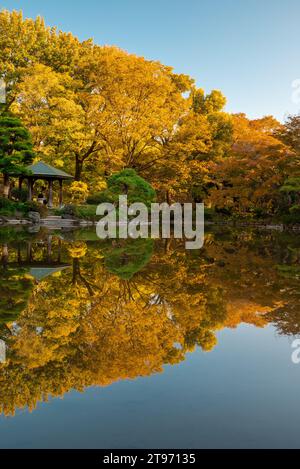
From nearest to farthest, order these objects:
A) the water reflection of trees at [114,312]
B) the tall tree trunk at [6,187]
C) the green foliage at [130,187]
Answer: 1. the water reflection of trees at [114,312]
2. the green foliage at [130,187]
3. the tall tree trunk at [6,187]

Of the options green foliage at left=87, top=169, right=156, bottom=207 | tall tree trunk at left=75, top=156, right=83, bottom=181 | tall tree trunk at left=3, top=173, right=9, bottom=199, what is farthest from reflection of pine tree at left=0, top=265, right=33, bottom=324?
tall tree trunk at left=75, top=156, right=83, bottom=181

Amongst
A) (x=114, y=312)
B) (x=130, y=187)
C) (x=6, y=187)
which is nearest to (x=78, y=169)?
(x=6, y=187)

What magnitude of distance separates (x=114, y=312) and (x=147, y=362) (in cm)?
148

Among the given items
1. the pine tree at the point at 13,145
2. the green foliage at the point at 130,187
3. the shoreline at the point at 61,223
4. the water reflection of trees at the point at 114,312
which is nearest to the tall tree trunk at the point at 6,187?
the pine tree at the point at 13,145

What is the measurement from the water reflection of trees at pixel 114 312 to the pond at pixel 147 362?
2cm

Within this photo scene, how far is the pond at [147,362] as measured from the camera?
7.75ft

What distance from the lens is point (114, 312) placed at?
486cm

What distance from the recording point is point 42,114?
87.5 ft

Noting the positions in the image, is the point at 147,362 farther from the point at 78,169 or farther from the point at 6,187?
the point at 78,169

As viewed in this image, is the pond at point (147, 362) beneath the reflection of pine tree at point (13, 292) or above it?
beneath

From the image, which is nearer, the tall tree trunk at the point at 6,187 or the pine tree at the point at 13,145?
the pine tree at the point at 13,145

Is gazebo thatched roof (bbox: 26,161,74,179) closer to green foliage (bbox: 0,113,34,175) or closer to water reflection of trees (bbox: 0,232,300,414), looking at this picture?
green foliage (bbox: 0,113,34,175)

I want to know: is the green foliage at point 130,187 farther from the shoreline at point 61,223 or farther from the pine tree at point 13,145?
the pine tree at point 13,145

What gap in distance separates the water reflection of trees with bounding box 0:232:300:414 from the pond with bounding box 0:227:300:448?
0.02 metres
